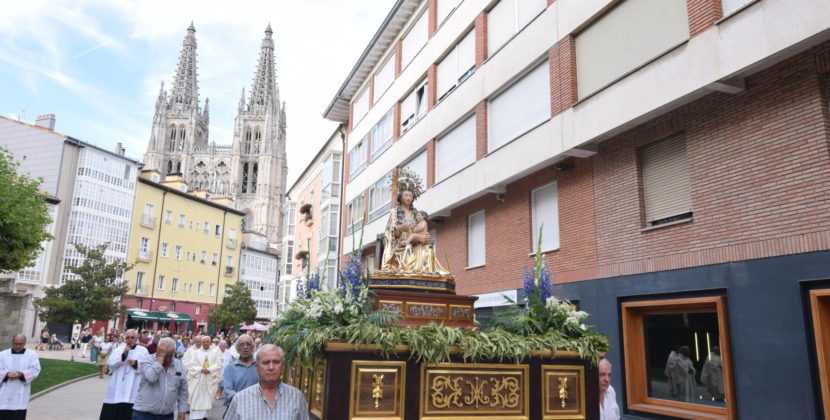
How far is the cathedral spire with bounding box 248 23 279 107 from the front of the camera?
156500 mm

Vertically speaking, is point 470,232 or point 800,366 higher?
point 470,232

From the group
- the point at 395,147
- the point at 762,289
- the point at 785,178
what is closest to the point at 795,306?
the point at 762,289

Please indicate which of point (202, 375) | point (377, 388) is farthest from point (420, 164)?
point (377, 388)

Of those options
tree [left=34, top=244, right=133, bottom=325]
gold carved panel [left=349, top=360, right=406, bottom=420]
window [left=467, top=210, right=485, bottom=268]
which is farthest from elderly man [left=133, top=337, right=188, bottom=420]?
tree [left=34, top=244, right=133, bottom=325]

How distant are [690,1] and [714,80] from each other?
202 cm

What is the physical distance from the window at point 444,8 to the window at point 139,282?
46.3m

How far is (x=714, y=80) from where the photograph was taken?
10406 millimetres

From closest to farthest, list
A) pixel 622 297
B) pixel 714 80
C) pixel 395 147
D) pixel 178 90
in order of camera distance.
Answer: pixel 714 80 → pixel 622 297 → pixel 395 147 → pixel 178 90

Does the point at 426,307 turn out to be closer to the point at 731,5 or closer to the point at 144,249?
the point at 731,5

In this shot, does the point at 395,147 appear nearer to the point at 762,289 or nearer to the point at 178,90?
the point at 762,289

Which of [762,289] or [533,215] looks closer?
[762,289]

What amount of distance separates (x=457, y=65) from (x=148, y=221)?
47.6m

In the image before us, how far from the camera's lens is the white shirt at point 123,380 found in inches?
354

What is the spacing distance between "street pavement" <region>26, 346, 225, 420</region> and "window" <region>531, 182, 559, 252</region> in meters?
9.51
